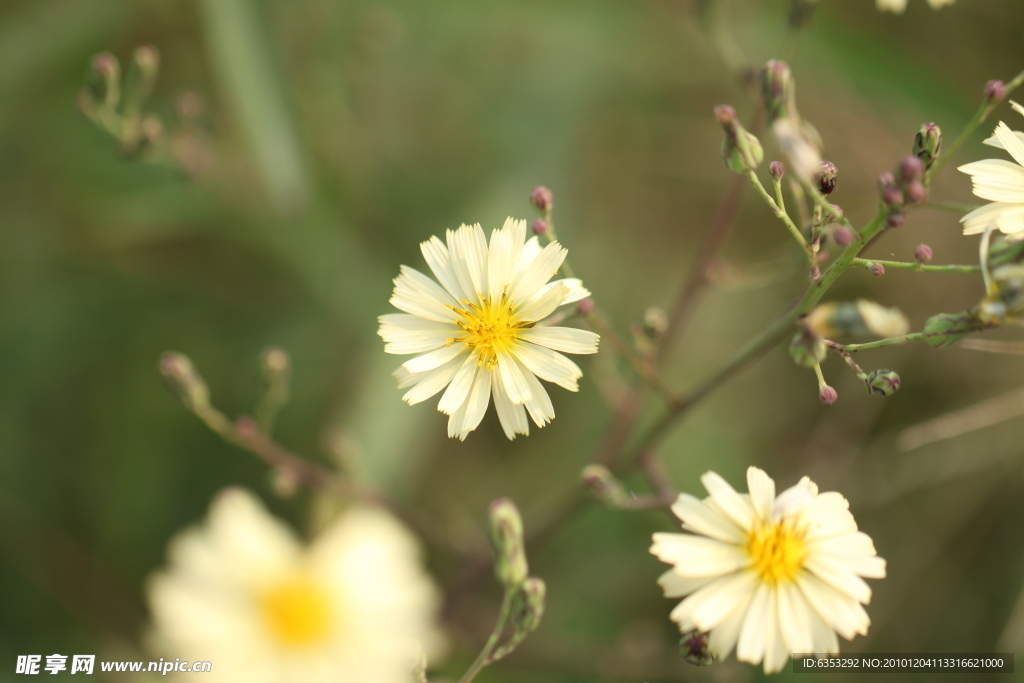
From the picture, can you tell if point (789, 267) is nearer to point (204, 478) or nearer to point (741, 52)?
point (741, 52)

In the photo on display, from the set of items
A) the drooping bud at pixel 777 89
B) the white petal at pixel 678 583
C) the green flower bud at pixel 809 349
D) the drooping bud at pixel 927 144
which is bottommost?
the white petal at pixel 678 583

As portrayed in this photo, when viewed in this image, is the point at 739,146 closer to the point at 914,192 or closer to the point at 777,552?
the point at 914,192

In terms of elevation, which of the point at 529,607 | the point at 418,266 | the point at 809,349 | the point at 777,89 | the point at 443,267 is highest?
the point at 418,266

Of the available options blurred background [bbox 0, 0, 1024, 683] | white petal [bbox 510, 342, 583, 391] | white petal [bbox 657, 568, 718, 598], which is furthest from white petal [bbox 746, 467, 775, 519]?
blurred background [bbox 0, 0, 1024, 683]

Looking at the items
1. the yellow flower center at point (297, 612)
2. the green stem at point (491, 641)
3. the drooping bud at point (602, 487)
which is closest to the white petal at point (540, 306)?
the drooping bud at point (602, 487)

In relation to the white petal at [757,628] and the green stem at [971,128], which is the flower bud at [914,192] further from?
the white petal at [757,628]

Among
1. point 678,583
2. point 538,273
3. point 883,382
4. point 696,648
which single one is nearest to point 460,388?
point 538,273
